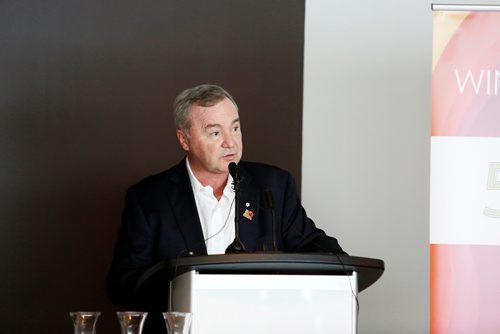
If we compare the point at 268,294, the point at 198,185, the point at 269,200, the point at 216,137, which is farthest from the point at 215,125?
the point at 268,294

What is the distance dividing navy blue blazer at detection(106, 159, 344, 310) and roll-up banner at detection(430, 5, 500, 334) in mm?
1196

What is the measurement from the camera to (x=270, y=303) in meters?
3.06

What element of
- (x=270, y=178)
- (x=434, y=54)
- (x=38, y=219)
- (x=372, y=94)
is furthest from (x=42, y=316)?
(x=434, y=54)

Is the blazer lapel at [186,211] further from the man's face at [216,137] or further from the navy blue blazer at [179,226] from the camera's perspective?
the man's face at [216,137]

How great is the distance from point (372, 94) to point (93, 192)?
172 cm

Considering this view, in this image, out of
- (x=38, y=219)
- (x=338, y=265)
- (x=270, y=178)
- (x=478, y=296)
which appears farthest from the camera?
(x=38, y=219)

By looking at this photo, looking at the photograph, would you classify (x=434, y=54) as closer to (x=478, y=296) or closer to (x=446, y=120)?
(x=446, y=120)

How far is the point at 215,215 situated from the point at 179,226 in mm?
169

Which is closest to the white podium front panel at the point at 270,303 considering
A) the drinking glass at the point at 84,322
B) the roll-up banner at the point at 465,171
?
the drinking glass at the point at 84,322

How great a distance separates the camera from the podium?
118 inches

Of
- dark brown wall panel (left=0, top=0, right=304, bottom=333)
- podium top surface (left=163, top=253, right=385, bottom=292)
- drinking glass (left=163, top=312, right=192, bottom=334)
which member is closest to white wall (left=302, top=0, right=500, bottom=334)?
dark brown wall panel (left=0, top=0, right=304, bottom=333)

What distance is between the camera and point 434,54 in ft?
16.3

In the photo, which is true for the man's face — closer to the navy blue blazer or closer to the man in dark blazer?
the man in dark blazer

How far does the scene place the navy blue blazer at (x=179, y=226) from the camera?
3.78m
